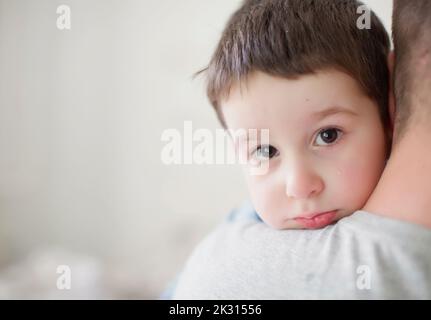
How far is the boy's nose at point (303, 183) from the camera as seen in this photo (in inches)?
23.0

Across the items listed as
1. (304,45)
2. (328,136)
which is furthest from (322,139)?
(304,45)

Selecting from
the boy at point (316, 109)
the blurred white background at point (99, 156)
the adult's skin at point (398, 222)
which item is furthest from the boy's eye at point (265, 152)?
the blurred white background at point (99, 156)

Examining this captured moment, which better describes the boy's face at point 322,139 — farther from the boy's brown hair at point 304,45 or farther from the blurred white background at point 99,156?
the blurred white background at point 99,156

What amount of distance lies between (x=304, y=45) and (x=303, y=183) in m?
0.16

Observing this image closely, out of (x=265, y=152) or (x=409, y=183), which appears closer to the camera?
(x=409, y=183)

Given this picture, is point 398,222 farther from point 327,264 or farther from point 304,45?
point 304,45

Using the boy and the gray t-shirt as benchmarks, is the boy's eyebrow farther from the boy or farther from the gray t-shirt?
the gray t-shirt

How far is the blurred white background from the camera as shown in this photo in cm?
151

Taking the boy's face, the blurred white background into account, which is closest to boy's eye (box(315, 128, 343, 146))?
the boy's face

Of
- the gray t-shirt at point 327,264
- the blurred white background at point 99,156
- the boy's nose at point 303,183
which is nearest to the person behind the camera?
the gray t-shirt at point 327,264

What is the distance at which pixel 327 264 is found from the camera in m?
0.51

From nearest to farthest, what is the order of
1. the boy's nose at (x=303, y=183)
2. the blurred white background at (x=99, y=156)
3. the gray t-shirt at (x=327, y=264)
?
the gray t-shirt at (x=327, y=264) < the boy's nose at (x=303, y=183) < the blurred white background at (x=99, y=156)

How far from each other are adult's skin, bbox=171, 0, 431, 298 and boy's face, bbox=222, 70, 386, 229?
4cm
